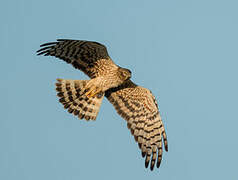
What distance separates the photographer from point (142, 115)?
15.0m

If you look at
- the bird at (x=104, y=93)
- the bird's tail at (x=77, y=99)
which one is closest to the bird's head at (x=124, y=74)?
the bird at (x=104, y=93)

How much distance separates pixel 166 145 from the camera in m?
14.5

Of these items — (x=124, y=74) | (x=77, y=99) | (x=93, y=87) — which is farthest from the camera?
(x=77, y=99)

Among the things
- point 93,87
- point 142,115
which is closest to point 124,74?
point 93,87

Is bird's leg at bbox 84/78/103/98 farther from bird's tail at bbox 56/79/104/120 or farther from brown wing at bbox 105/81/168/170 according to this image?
brown wing at bbox 105/81/168/170

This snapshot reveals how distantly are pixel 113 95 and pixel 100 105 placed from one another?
441 millimetres

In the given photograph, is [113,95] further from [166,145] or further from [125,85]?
[166,145]

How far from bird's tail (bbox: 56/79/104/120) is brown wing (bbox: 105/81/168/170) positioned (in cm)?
47

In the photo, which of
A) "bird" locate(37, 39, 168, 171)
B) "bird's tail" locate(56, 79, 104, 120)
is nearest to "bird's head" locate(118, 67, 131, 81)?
"bird" locate(37, 39, 168, 171)

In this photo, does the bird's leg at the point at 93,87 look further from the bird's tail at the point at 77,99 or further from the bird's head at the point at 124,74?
the bird's head at the point at 124,74

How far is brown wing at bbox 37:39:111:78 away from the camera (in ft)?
47.9

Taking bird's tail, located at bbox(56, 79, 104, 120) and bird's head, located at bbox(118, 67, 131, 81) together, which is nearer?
bird's head, located at bbox(118, 67, 131, 81)

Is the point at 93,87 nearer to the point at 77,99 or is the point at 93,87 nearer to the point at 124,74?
the point at 77,99

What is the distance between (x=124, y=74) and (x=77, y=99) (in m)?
1.32
